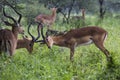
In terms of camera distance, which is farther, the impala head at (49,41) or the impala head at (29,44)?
the impala head at (29,44)

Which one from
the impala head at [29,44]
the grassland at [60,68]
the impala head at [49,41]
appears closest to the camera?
the grassland at [60,68]

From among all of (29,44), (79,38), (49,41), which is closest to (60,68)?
(49,41)

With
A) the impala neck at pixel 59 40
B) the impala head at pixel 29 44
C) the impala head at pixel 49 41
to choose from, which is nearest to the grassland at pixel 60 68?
the impala head at pixel 49 41

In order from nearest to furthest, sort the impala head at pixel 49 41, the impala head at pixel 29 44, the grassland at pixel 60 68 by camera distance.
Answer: the grassland at pixel 60 68, the impala head at pixel 49 41, the impala head at pixel 29 44

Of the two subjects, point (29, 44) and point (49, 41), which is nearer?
point (49, 41)

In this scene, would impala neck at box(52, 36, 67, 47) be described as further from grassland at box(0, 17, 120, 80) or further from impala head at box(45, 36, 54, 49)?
grassland at box(0, 17, 120, 80)

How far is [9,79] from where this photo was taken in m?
6.27

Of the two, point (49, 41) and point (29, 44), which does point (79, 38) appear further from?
point (29, 44)

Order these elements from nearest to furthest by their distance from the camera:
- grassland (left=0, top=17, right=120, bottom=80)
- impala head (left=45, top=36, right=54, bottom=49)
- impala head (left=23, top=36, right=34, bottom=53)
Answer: grassland (left=0, top=17, right=120, bottom=80) → impala head (left=45, top=36, right=54, bottom=49) → impala head (left=23, top=36, right=34, bottom=53)

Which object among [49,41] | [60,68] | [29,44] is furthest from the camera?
[29,44]

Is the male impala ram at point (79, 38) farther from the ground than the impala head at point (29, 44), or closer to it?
farther from the ground

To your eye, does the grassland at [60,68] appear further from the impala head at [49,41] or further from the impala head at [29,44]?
the impala head at [29,44]

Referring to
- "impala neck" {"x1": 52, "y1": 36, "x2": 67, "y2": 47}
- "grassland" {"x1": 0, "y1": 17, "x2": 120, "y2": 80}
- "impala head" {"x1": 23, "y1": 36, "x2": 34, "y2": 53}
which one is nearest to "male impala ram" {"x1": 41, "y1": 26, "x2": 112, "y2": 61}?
"impala neck" {"x1": 52, "y1": 36, "x2": 67, "y2": 47}

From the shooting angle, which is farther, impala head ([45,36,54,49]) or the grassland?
impala head ([45,36,54,49])
